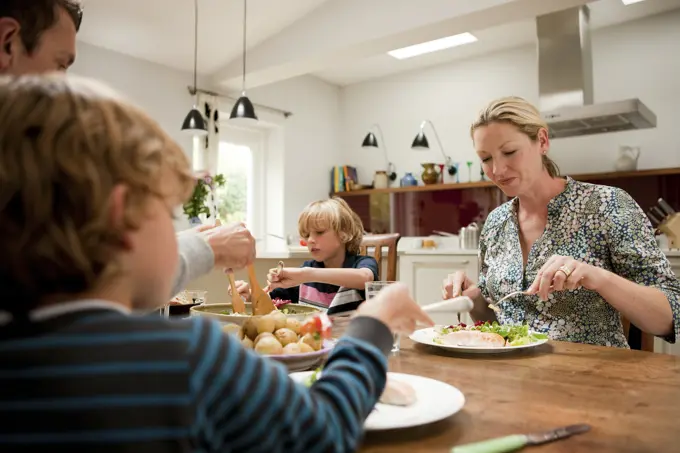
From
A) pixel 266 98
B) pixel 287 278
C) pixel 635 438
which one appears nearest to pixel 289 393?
pixel 635 438

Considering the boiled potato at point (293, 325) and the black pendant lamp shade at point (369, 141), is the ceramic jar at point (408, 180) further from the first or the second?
the boiled potato at point (293, 325)

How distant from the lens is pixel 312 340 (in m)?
0.98

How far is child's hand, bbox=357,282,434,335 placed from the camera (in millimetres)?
627

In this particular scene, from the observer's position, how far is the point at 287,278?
5.65ft

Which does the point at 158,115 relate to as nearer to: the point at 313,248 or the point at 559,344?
the point at 313,248

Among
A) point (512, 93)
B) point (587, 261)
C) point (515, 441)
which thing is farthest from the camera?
point (512, 93)

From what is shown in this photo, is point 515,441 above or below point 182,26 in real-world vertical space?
below

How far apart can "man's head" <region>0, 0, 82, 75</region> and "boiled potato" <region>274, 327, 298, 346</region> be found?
0.65 metres

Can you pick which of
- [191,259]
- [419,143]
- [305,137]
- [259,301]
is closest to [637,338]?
[259,301]

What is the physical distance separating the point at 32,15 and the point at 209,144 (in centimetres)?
394

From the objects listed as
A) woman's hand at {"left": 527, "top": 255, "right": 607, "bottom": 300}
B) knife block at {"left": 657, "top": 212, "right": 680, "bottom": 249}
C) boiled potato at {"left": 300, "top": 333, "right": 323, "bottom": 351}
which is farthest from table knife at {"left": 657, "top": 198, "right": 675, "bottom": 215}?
boiled potato at {"left": 300, "top": 333, "right": 323, "bottom": 351}

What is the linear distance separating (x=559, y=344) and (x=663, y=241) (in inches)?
Answer: 134

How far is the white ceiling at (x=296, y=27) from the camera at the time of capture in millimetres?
3736

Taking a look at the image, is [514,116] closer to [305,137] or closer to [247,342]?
[247,342]
